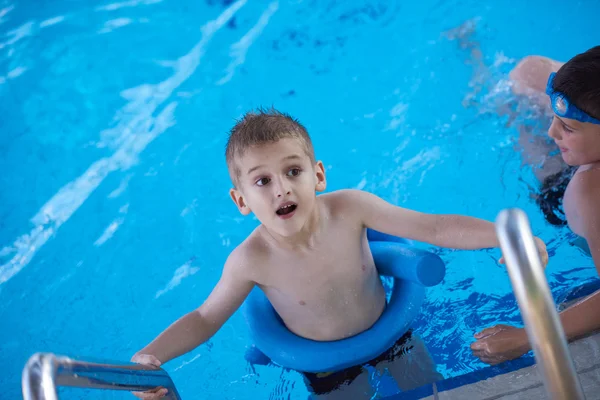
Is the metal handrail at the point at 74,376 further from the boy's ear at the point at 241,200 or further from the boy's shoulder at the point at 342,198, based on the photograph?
the boy's shoulder at the point at 342,198

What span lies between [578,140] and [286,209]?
1.27m

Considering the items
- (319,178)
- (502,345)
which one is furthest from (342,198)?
(502,345)

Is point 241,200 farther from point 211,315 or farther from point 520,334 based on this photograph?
point 520,334

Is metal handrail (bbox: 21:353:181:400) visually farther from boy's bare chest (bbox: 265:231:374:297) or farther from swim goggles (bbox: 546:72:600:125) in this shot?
swim goggles (bbox: 546:72:600:125)

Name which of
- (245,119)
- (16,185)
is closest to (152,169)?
(16,185)

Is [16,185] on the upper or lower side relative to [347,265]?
upper

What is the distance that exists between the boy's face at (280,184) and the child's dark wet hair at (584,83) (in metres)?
1.12

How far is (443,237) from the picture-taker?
229 cm

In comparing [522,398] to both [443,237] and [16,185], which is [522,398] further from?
[16,185]

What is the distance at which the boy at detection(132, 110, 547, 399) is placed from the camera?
7.50 ft

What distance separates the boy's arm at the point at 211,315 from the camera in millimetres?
2320

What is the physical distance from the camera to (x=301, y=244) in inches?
95.9

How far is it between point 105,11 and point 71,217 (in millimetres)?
2343

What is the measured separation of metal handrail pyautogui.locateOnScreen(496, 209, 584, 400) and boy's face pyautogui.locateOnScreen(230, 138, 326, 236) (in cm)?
121
